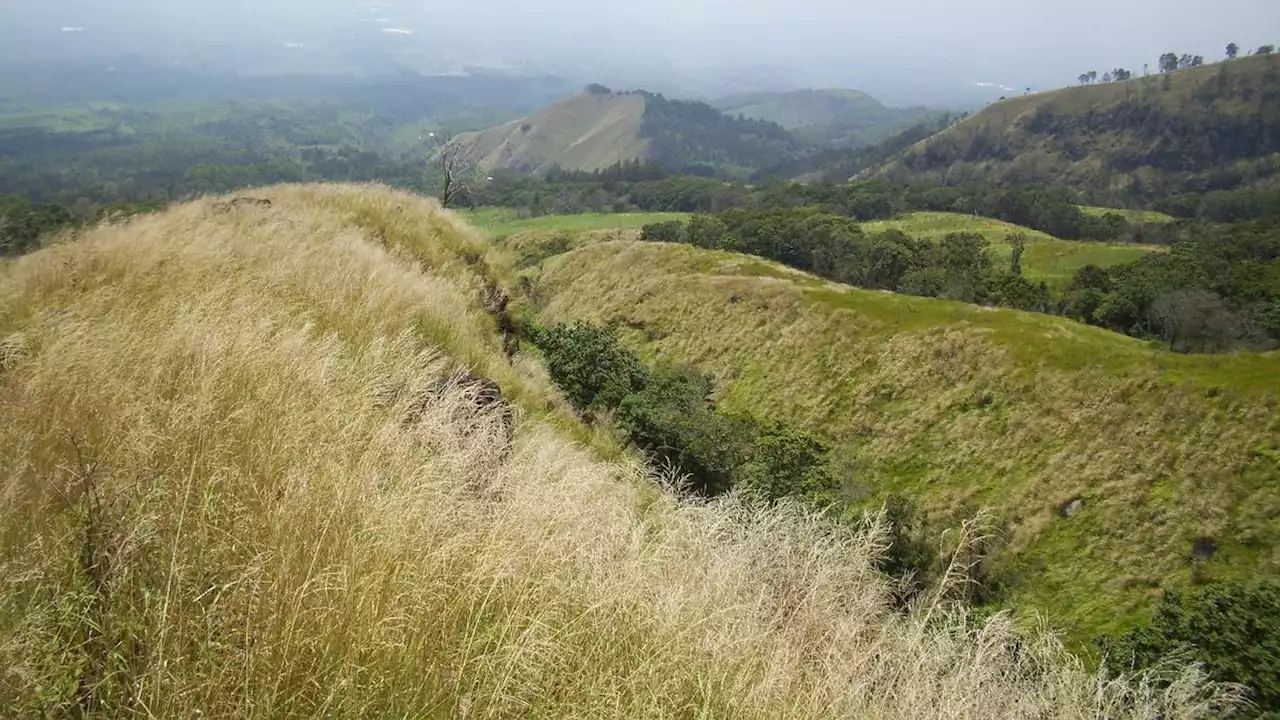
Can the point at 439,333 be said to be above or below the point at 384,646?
below

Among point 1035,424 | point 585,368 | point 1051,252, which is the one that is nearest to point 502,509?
point 585,368

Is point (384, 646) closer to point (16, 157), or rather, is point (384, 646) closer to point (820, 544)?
point (820, 544)

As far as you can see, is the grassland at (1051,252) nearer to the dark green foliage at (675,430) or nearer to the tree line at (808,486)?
the tree line at (808,486)

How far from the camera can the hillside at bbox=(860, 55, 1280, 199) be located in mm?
165000

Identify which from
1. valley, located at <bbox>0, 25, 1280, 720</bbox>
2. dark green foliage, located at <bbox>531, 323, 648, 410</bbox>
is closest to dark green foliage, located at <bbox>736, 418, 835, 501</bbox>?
valley, located at <bbox>0, 25, 1280, 720</bbox>

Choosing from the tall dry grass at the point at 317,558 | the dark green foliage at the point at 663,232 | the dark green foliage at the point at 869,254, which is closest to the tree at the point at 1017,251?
the dark green foliage at the point at 869,254

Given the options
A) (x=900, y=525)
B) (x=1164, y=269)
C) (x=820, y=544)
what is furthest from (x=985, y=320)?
(x=820, y=544)

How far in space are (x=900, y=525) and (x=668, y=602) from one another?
2541 cm

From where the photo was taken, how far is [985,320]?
1747 inches

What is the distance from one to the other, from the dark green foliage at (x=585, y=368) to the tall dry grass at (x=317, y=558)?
1814 cm

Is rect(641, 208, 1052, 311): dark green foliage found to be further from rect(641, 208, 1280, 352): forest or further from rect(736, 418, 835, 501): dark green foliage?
rect(736, 418, 835, 501): dark green foliage

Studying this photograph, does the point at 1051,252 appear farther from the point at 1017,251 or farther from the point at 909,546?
the point at 909,546

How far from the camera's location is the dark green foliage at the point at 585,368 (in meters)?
24.5

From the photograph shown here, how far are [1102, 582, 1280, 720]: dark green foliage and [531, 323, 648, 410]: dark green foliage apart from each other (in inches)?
698
